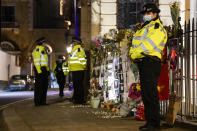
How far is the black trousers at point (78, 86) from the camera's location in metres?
11.9

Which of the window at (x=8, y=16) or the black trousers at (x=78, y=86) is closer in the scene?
the black trousers at (x=78, y=86)

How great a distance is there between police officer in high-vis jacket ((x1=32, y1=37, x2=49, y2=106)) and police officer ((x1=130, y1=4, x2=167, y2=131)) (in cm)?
585

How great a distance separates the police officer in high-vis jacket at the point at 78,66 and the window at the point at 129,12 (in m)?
3.89

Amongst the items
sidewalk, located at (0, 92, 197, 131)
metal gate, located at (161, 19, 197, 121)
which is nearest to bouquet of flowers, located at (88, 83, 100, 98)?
sidewalk, located at (0, 92, 197, 131)

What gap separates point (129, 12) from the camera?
15445 mm

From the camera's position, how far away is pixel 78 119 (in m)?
8.16

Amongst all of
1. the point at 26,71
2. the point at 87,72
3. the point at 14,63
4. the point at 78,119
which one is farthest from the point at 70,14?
the point at 78,119

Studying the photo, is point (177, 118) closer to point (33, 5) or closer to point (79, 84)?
point (79, 84)

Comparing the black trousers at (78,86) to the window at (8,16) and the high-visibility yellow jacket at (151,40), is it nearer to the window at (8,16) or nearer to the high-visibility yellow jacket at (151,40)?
the high-visibility yellow jacket at (151,40)

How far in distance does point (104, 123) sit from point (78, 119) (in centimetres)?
87

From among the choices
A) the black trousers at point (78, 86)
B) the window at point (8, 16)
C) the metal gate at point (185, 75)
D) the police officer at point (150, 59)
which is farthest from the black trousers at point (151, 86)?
the window at point (8, 16)

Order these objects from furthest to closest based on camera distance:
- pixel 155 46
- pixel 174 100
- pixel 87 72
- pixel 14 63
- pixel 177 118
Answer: pixel 14 63 → pixel 87 72 → pixel 177 118 → pixel 174 100 → pixel 155 46

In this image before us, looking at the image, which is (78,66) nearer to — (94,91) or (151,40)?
(94,91)

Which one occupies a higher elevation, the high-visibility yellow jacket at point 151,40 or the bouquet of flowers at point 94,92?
the high-visibility yellow jacket at point 151,40
